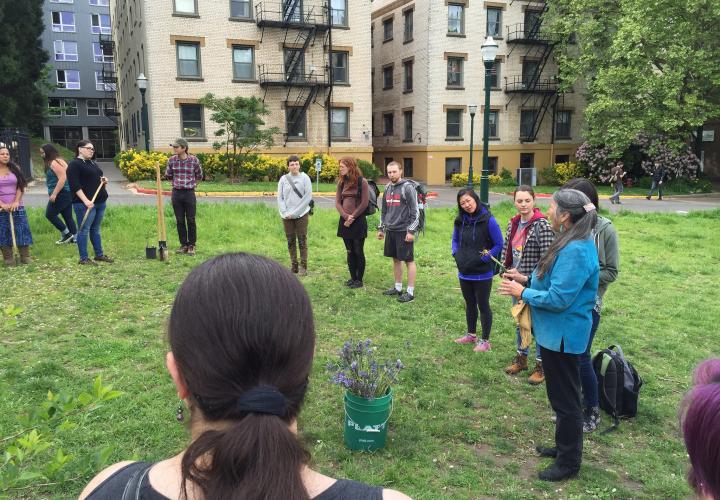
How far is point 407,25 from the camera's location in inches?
1344

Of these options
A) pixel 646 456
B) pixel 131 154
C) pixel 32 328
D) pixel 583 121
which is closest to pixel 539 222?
pixel 646 456

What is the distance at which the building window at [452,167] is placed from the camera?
1326 inches

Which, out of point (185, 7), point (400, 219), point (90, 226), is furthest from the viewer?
point (185, 7)

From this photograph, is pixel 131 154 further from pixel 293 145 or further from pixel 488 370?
pixel 488 370

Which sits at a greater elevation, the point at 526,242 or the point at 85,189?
the point at 85,189

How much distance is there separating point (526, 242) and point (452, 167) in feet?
96.6

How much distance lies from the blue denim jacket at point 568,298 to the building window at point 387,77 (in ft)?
113

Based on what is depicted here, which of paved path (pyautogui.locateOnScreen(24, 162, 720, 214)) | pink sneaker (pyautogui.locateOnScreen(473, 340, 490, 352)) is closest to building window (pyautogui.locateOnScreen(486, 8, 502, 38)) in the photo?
paved path (pyautogui.locateOnScreen(24, 162, 720, 214))

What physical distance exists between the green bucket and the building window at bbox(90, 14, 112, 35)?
6197 centimetres

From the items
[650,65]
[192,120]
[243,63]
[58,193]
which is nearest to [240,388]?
[58,193]

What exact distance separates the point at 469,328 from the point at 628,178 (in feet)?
101

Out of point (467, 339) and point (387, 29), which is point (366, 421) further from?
point (387, 29)

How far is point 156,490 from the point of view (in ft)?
3.80

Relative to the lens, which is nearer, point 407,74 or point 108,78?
point 407,74
